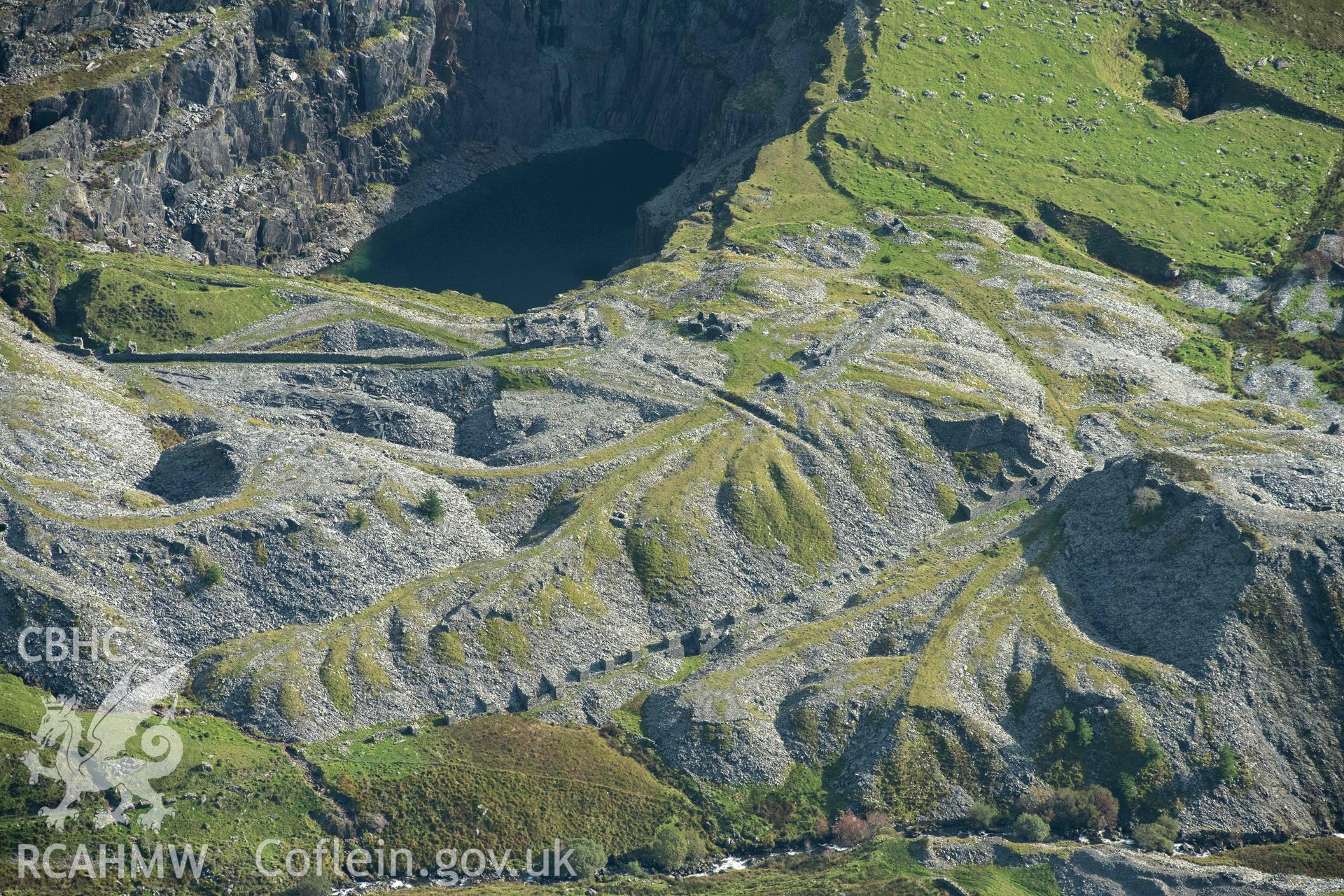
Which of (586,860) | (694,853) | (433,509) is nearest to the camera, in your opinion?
(586,860)

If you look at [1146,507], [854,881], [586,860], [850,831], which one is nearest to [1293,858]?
[850,831]

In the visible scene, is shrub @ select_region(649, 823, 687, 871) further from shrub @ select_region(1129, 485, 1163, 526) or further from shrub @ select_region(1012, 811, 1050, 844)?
shrub @ select_region(1129, 485, 1163, 526)

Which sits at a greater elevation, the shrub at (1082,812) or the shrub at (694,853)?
the shrub at (1082,812)

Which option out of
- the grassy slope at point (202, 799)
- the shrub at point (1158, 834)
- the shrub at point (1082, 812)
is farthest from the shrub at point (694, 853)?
the shrub at point (1158, 834)

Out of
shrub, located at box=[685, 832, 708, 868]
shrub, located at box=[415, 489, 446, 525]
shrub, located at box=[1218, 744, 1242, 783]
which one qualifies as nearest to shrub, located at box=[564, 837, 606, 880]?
shrub, located at box=[685, 832, 708, 868]

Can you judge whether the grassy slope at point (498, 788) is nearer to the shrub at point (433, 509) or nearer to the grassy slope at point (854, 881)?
the grassy slope at point (854, 881)

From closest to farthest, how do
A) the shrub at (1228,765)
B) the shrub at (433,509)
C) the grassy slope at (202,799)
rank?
the grassy slope at (202,799)
the shrub at (1228,765)
the shrub at (433,509)

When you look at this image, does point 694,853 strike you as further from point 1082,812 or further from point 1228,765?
point 1228,765
